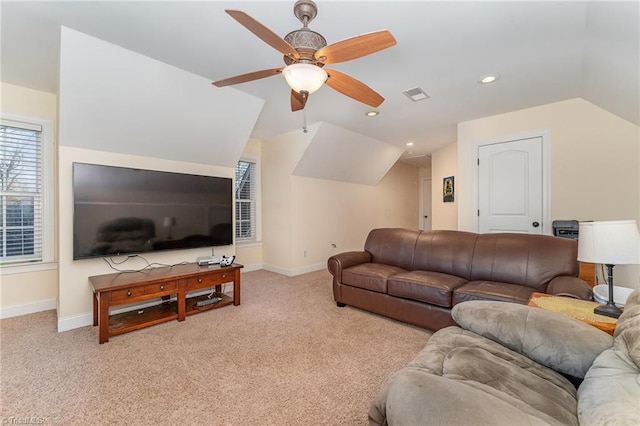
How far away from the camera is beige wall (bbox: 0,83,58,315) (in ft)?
9.56

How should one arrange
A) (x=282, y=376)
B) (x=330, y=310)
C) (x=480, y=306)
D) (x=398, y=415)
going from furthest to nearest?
(x=330, y=310) → (x=282, y=376) → (x=480, y=306) → (x=398, y=415)

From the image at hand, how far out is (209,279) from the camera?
3100 mm

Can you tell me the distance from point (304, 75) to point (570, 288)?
2.39m

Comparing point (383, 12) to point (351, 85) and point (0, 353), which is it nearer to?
point (351, 85)

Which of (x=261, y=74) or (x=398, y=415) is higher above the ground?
(x=261, y=74)

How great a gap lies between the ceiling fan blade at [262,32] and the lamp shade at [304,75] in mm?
84

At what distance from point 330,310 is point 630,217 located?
341cm

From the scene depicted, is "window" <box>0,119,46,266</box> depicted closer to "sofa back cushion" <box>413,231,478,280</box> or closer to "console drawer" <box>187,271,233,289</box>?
"console drawer" <box>187,271,233,289</box>

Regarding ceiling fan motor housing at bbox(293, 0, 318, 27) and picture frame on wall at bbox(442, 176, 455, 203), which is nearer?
ceiling fan motor housing at bbox(293, 0, 318, 27)

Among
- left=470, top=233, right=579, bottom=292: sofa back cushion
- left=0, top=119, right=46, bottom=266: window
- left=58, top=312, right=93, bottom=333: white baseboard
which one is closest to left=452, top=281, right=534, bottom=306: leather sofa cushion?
left=470, top=233, right=579, bottom=292: sofa back cushion

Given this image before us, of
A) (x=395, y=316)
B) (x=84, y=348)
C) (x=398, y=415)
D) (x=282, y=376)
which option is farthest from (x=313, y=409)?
(x=84, y=348)

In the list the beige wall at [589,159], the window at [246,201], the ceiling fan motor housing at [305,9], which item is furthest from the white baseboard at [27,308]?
the beige wall at [589,159]

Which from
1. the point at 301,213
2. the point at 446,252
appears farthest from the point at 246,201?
the point at 446,252

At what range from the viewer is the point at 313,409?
1588 millimetres
